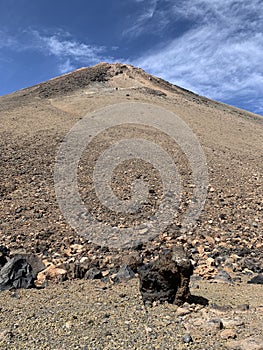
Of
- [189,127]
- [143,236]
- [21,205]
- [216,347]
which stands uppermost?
[189,127]

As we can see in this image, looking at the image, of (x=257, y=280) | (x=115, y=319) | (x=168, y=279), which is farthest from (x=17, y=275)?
(x=257, y=280)

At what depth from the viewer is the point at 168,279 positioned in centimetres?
403

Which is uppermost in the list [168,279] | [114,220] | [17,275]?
[114,220]

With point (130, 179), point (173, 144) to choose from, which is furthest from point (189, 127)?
point (130, 179)

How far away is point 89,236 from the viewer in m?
6.39

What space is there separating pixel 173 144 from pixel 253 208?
500cm

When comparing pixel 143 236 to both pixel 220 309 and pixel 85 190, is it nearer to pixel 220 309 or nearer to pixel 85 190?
pixel 85 190

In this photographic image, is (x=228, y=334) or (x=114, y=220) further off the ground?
(x=114, y=220)

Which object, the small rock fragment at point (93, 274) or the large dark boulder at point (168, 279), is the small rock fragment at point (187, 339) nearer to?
the large dark boulder at point (168, 279)

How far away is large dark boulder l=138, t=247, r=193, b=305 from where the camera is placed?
156 inches

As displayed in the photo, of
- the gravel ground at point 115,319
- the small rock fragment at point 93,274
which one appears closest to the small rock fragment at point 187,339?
the gravel ground at point 115,319

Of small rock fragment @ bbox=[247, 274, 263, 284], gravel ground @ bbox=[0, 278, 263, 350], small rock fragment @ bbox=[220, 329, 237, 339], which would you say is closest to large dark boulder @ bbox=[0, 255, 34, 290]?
gravel ground @ bbox=[0, 278, 263, 350]

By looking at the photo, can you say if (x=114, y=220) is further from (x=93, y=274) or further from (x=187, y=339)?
(x=187, y=339)

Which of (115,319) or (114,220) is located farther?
(114,220)
